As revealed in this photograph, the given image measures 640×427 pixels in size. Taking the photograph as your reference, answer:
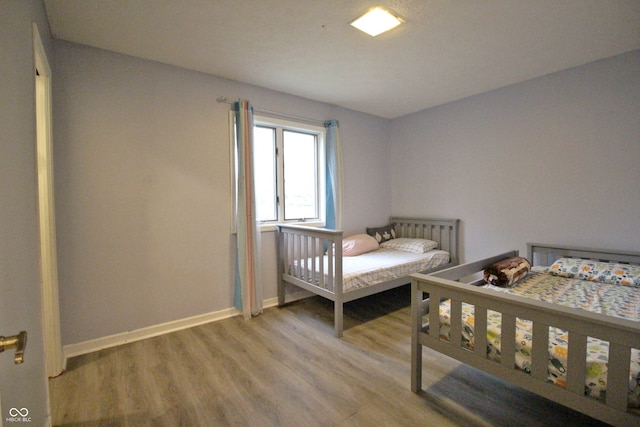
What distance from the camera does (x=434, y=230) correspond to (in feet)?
12.6

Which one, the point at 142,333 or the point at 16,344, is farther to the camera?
the point at 142,333

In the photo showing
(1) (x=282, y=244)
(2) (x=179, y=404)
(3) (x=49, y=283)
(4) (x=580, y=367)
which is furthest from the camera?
(1) (x=282, y=244)

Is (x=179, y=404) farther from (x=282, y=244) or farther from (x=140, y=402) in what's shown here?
(x=282, y=244)

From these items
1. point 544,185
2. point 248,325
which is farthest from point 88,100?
point 544,185

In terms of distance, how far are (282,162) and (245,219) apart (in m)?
0.87

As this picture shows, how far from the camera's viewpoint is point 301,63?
2.52 meters

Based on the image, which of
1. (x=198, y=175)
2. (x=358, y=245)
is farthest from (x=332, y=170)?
(x=198, y=175)

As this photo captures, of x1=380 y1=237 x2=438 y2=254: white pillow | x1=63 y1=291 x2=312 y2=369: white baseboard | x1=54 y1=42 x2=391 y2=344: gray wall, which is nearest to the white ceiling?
x1=54 y1=42 x2=391 y2=344: gray wall

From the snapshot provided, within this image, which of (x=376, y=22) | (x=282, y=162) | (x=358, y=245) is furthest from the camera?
(x=358, y=245)

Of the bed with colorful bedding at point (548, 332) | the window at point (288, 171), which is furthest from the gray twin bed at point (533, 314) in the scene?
the window at point (288, 171)

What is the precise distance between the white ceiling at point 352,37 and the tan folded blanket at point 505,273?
1.72m

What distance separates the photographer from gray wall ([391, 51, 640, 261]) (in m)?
2.47

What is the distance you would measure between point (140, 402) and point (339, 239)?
→ 5.41 feet

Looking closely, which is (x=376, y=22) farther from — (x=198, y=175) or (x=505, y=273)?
(x=505, y=273)
